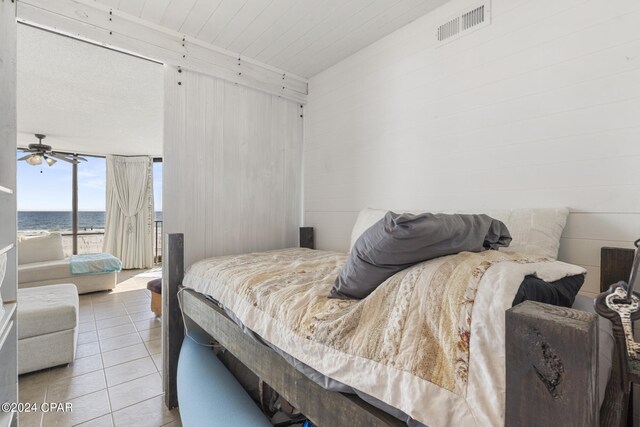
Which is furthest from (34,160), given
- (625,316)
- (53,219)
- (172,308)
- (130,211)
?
(53,219)

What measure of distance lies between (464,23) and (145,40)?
2.16 metres

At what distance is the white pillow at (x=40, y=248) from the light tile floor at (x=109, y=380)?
173 centimetres

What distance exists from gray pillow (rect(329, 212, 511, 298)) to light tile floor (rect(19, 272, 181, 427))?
1.65 metres

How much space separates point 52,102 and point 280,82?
2.75 m

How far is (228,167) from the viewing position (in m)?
2.53

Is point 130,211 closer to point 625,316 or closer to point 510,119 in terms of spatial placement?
point 510,119

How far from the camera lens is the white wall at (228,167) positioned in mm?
2268

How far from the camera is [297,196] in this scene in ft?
9.89

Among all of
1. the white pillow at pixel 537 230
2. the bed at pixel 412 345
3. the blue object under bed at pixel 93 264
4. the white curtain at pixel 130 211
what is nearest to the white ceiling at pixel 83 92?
the white curtain at pixel 130 211

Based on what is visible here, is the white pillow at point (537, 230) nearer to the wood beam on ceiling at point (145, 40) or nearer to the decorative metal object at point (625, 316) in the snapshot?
the decorative metal object at point (625, 316)

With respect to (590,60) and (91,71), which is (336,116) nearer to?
(590,60)

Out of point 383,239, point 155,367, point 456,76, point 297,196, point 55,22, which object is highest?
point 55,22


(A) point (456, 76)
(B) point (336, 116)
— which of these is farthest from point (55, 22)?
(A) point (456, 76)

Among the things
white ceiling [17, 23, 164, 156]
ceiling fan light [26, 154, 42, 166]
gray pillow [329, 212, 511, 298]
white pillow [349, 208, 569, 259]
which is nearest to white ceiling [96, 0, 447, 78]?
white ceiling [17, 23, 164, 156]
